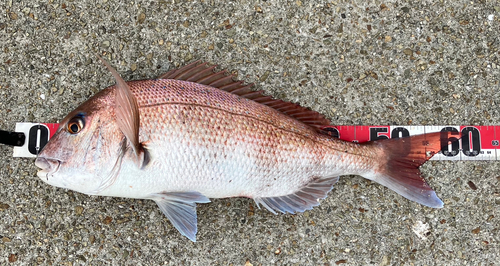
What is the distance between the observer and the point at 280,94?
7.48 feet

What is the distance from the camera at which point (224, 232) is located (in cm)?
219

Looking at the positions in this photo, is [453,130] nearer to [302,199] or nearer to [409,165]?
[409,165]

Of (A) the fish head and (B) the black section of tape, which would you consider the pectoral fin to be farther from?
(B) the black section of tape

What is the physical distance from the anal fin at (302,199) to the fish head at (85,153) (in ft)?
2.84

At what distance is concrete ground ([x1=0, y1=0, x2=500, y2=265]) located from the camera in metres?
2.18

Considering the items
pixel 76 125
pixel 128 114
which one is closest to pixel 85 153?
pixel 76 125

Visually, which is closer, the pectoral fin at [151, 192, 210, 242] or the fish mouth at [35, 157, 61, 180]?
the fish mouth at [35, 157, 61, 180]

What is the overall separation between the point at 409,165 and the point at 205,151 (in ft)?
4.01

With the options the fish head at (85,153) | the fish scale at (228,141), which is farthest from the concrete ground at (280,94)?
the fish head at (85,153)

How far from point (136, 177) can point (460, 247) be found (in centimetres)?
206

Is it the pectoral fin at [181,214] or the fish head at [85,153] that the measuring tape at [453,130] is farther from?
the pectoral fin at [181,214]

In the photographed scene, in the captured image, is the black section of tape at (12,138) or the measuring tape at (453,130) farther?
the measuring tape at (453,130)

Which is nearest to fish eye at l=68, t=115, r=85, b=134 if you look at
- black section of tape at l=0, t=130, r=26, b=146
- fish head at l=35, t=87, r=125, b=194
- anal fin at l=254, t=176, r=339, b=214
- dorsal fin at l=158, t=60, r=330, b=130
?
fish head at l=35, t=87, r=125, b=194

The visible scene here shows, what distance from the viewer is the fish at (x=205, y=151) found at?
1.72 meters
